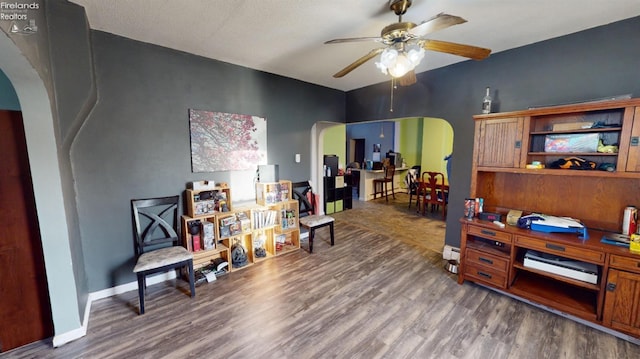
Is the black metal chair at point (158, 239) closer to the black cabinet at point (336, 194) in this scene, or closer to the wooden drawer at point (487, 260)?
the wooden drawer at point (487, 260)

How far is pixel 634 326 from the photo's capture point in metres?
1.84

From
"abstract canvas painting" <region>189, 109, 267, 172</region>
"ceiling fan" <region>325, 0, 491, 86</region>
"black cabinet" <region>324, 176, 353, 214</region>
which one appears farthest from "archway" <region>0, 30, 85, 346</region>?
"black cabinet" <region>324, 176, 353, 214</region>

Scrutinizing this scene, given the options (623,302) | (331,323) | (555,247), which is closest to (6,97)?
(331,323)

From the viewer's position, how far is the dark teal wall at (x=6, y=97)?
179cm

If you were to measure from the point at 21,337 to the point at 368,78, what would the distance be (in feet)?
15.3

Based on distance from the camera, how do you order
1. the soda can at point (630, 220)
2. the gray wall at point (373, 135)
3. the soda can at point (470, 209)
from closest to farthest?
1. the soda can at point (630, 220)
2. the soda can at point (470, 209)
3. the gray wall at point (373, 135)

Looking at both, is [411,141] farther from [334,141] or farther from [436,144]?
[334,141]

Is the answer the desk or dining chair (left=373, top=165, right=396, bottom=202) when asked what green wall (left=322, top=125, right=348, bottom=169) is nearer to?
the desk

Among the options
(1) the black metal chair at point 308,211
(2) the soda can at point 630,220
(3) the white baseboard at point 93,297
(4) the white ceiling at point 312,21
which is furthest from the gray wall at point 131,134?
(2) the soda can at point 630,220

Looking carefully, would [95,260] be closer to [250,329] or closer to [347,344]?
[250,329]

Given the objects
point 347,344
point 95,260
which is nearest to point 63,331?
point 95,260

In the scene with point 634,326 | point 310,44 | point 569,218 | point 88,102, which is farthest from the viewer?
point 310,44

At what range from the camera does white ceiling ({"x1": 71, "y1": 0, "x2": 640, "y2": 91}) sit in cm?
188

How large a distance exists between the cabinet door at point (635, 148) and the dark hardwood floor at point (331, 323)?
1.41m
